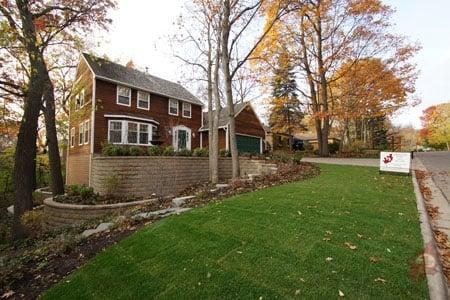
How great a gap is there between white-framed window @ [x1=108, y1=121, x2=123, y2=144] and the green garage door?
957 cm

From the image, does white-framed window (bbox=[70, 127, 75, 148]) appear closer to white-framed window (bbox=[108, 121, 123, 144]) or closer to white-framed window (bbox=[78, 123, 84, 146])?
white-framed window (bbox=[78, 123, 84, 146])

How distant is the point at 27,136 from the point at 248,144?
17.7 metres

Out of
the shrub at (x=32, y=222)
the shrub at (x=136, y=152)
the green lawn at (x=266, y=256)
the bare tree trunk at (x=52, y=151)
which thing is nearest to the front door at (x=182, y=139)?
the shrub at (x=136, y=152)

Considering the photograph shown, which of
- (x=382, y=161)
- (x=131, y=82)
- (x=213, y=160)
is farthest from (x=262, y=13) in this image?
(x=131, y=82)

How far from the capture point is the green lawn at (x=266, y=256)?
2.84 m

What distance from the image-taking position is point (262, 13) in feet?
40.6

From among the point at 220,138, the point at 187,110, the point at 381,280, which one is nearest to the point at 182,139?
the point at 187,110

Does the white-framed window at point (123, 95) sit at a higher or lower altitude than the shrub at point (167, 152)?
higher

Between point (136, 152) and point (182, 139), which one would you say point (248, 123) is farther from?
point (136, 152)

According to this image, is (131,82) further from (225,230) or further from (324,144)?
(225,230)

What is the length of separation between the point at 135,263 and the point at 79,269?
3.03 ft

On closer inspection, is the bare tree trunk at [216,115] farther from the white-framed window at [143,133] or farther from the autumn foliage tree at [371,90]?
the autumn foliage tree at [371,90]

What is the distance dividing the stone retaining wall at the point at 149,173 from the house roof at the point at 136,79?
6719 mm

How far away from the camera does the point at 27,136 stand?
830 cm
